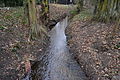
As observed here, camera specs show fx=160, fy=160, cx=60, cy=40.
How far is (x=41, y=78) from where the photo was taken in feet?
25.2

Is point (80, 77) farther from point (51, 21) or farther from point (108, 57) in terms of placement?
point (51, 21)

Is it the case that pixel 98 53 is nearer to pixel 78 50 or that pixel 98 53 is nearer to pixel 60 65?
pixel 78 50

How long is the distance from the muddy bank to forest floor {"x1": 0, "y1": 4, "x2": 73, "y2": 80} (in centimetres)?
262

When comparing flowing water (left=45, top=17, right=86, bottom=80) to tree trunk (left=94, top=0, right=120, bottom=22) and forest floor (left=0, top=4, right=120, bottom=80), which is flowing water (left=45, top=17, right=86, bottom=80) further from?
tree trunk (left=94, top=0, right=120, bottom=22)

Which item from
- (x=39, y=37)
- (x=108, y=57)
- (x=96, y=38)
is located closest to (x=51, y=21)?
(x=39, y=37)

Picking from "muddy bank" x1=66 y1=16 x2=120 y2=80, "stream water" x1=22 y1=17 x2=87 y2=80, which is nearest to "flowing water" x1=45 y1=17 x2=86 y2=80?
"stream water" x1=22 y1=17 x2=87 y2=80

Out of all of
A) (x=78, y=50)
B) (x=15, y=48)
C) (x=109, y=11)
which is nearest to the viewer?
(x=15, y=48)

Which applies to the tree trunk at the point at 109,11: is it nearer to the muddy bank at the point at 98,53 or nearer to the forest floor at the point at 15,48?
the muddy bank at the point at 98,53

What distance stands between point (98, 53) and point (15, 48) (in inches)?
184

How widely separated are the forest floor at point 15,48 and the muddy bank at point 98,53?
8.60 feet

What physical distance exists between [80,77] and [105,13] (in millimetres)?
7374

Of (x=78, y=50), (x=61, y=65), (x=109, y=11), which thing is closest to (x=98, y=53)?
(x=78, y=50)

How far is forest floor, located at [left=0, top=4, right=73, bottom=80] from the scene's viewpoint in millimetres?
7452

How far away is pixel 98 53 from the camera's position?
8891 millimetres
